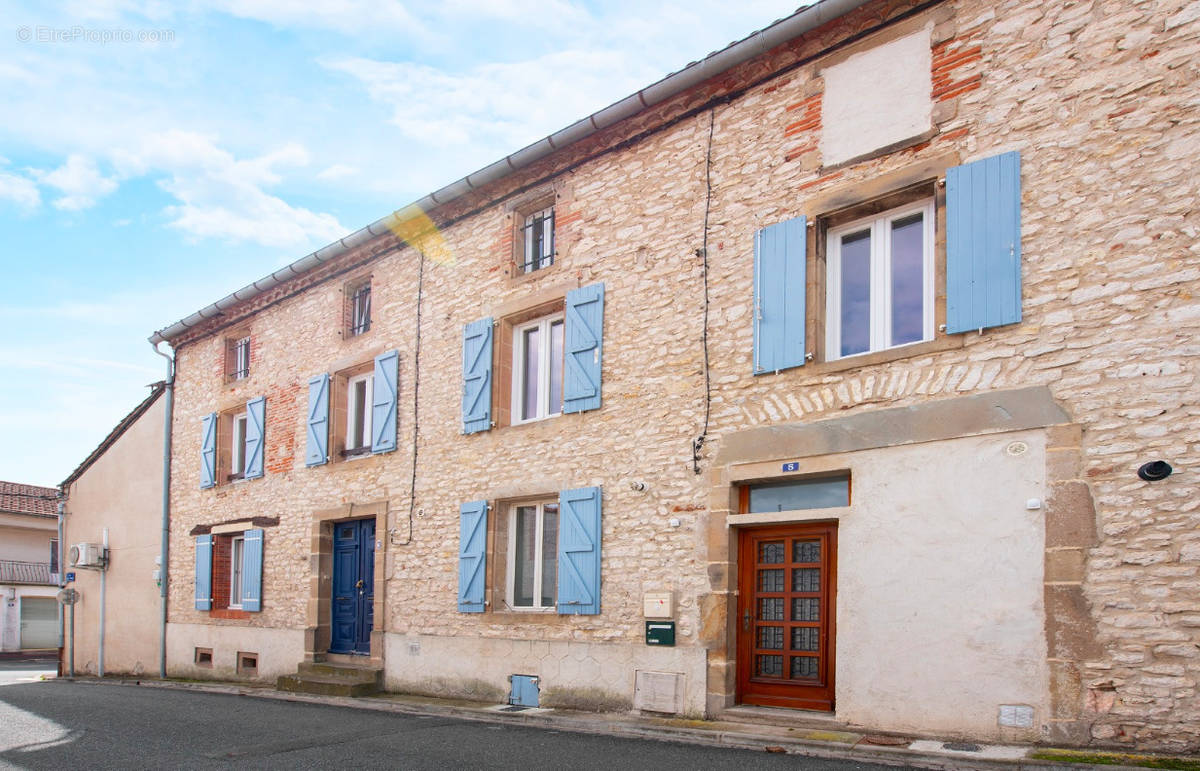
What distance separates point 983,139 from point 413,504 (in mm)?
7235

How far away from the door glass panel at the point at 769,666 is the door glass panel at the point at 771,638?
0.08m

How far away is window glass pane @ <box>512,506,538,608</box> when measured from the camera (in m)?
9.75

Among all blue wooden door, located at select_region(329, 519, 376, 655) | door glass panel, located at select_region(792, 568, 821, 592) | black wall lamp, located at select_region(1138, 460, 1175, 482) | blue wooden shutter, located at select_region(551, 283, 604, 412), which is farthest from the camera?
blue wooden door, located at select_region(329, 519, 376, 655)

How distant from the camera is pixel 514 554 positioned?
988cm

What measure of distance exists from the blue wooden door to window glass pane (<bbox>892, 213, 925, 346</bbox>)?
7317mm

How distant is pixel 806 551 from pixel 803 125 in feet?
11.6

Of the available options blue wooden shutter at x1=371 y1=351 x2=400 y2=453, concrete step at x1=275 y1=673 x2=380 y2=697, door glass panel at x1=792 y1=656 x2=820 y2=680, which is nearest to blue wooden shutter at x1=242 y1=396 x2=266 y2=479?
blue wooden shutter at x1=371 y1=351 x2=400 y2=453

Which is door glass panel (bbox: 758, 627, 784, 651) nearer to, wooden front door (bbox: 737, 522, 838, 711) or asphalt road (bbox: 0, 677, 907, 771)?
wooden front door (bbox: 737, 522, 838, 711)

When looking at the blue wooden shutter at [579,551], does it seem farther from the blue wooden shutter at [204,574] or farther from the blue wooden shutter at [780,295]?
the blue wooden shutter at [204,574]

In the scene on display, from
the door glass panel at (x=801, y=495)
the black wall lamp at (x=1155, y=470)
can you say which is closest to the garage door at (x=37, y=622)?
the door glass panel at (x=801, y=495)

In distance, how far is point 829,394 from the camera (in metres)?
7.22

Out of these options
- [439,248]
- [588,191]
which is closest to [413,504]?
[439,248]

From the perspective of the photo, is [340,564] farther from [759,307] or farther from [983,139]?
[983,139]

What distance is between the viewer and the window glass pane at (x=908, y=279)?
7027mm
